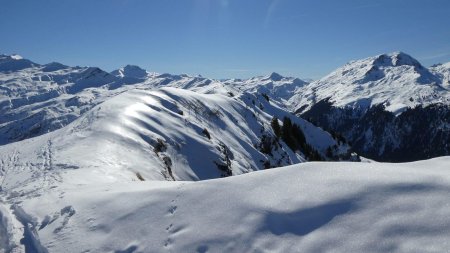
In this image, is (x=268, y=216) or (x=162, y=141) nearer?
(x=268, y=216)

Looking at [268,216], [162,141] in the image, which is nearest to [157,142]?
Result: [162,141]

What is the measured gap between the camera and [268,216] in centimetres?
1180

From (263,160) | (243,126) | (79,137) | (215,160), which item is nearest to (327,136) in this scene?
(243,126)

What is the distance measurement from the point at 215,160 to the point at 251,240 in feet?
119

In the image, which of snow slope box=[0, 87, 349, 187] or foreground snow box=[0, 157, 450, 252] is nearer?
foreground snow box=[0, 157, 450, 252]

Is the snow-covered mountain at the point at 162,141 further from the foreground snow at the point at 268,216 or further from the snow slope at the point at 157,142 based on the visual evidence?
the foreground snow at the point at 268,216

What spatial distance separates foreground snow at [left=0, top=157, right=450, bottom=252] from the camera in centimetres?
998

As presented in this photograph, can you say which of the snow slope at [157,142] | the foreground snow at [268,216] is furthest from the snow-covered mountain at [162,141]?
the foreground snow at [268,216]

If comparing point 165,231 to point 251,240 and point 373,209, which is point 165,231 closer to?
point 251,240

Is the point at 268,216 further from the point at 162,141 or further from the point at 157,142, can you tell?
the point at 162,141

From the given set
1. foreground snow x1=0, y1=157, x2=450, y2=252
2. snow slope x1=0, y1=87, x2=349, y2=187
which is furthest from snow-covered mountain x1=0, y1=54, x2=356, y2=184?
foreground snow x1=0, y1=157, x2=450, y2=252

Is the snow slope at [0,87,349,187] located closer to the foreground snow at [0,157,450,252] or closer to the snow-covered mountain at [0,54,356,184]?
the snow-covered mountain at [0,54,356,184]

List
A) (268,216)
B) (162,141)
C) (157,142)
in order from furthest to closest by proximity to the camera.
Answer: (162,141) < (157,142) < (268,216)

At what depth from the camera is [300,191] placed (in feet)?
41.5
